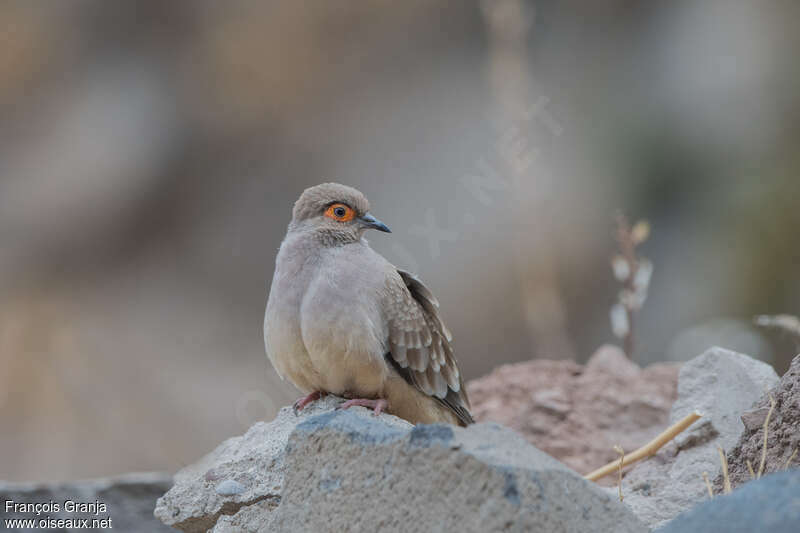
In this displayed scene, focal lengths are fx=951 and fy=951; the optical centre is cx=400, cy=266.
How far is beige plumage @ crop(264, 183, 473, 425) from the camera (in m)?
3.45

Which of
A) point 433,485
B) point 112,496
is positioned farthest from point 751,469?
point 112,496

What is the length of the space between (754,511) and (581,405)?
2.51 m

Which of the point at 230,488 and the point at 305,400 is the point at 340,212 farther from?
the point at 230,488

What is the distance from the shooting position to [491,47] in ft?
29.3

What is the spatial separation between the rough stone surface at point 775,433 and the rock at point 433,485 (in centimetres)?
69

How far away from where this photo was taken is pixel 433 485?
2.29m

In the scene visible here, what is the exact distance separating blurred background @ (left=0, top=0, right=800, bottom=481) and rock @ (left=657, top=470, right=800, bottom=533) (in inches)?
223

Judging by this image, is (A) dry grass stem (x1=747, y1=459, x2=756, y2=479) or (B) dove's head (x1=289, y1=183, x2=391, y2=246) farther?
(B) dove's head (x1=289, y1=183, x2=391, y2=246)

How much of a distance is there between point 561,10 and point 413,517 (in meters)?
7.20

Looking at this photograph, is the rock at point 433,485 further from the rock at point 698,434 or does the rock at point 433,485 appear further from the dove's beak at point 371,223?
the dove's beak at point 371,223

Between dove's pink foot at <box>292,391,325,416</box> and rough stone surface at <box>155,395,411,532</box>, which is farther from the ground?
dove's pink foot at <box>292,391,325,416</box>

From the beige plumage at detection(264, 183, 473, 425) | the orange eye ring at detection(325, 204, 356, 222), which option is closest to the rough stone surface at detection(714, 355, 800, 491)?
the beige plumage at detection(264, 183, 473, 425)

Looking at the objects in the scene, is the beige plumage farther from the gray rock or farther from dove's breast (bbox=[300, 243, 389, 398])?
the gray rock

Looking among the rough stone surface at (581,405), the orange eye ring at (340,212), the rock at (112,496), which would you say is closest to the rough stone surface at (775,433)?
the rough stone surface at (581,405)
